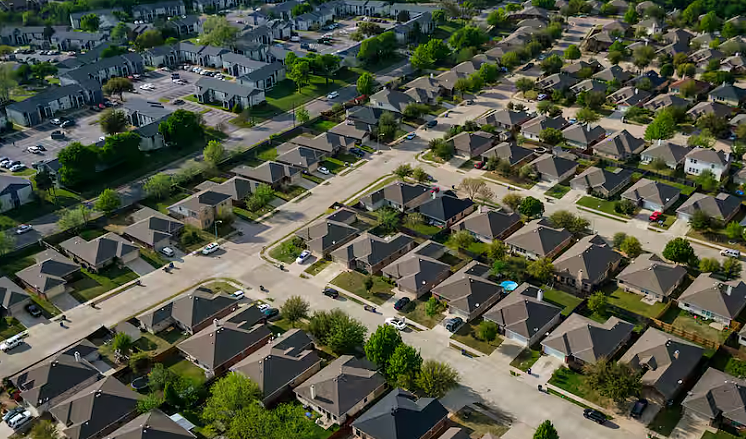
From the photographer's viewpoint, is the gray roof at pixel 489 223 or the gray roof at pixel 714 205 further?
the gray roof at pixel 714 205

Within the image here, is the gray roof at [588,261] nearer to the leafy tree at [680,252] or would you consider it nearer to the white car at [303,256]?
the leafy tree at [680,252]

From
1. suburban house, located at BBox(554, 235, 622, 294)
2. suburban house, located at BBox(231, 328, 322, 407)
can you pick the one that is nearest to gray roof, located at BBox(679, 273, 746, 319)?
suburban house, located at BBox(554, 235, 622, 294)

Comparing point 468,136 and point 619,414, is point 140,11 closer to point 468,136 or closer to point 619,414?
point 468,136

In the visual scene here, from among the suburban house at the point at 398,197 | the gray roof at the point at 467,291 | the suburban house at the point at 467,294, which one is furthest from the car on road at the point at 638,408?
the suburban house at the point at 398,197

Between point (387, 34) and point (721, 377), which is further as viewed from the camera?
point (387, 34)

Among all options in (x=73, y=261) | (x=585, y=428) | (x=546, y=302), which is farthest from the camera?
(x=73, y=261)

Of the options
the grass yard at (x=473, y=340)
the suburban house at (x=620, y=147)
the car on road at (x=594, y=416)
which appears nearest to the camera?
the car on road at (x=594, y=416)

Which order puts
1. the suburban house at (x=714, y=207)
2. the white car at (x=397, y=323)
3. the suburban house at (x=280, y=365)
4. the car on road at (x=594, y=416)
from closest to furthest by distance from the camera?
the car on road at (x=594, y=416) → the suburban house at (x=280, y=365) → the white car at (x=397, y=323) → the suburban house at (x=714, y=207)

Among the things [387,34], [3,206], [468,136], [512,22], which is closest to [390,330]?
[468,136]
